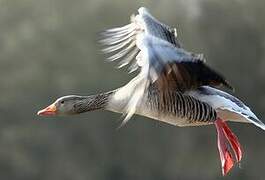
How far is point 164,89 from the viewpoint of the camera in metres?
1.86

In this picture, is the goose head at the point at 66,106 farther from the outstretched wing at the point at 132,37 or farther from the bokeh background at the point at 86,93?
the bokeh background at the point at 86,93

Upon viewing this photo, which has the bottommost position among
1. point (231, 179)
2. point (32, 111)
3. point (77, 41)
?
point (231, 179)

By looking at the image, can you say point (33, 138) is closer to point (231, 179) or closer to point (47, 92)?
point (47, 92)

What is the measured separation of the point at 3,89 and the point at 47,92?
32 cm

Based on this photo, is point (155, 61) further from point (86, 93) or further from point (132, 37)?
point (86, 93)

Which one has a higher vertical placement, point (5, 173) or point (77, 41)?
point (77, 41)

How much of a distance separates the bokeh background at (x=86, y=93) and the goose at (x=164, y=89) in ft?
7.50

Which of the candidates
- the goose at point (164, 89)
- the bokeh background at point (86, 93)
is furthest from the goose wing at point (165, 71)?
the bokeh background at point (86, 93)

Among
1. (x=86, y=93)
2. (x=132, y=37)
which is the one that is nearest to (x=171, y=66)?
(x=132, y=37)

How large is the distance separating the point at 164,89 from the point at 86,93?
2551 millimetres

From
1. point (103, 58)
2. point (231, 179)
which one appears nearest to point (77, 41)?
point (103, 58)

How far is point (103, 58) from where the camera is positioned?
4.27 metres

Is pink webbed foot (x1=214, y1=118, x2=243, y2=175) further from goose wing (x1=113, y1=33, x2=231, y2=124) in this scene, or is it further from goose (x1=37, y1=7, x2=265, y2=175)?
goose wing (x1=113, y1=33, x2=231, y2=124)

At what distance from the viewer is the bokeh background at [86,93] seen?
14.7 feet
